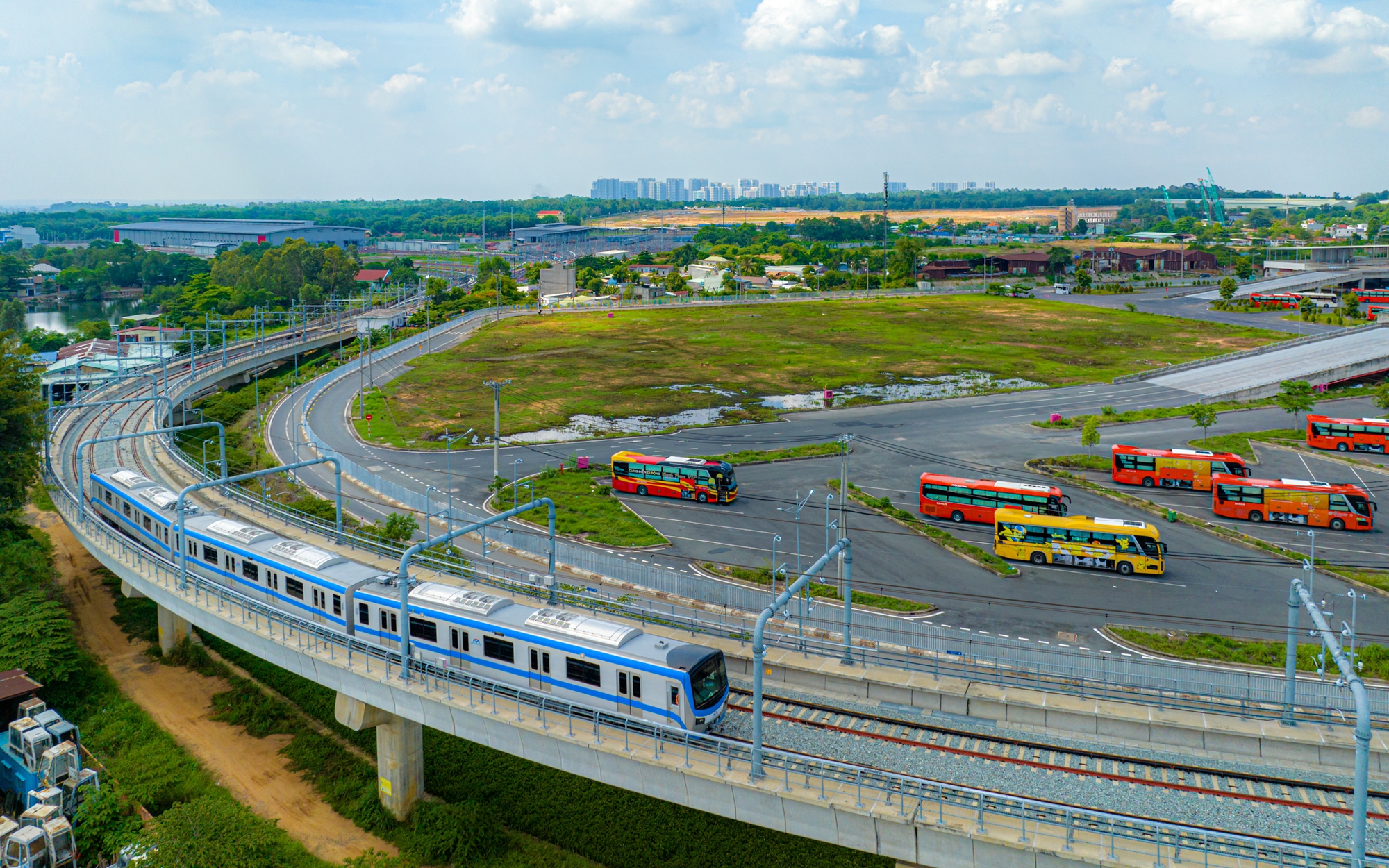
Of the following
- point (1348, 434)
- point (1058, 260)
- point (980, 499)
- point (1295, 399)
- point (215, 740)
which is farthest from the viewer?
point (1058, 260)

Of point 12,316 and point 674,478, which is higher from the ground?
point 12,316

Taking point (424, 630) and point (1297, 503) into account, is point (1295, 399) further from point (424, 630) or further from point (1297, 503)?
point (424, 630)

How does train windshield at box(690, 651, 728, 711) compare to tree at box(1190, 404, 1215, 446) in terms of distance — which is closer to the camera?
train windshield at box(690, 651, 728, 711)

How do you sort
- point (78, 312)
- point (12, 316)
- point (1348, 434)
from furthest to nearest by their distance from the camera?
point (78, 312) < point (12, 316) < point (1348, 434)

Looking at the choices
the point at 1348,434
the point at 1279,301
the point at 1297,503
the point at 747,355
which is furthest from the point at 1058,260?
the point at 1297,503

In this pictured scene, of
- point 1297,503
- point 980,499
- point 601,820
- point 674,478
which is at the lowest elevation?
point 601,820

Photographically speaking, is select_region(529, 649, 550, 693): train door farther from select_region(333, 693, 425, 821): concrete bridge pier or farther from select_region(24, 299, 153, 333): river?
select_region(24, 299, 153, 333): river

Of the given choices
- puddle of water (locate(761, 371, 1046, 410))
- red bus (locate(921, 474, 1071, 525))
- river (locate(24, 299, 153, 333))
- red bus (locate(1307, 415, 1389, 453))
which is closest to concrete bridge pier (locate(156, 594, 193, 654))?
red bus (locate(921, 474, 1071, 525))
